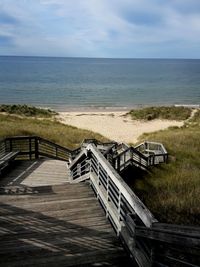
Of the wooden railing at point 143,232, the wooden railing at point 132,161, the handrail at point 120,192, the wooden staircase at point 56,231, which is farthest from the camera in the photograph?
the wooden railing at point 132,161

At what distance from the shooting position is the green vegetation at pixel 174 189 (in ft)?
31.3

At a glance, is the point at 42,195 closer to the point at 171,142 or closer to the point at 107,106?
the point at 171,142

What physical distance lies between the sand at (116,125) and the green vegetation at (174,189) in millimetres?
12508

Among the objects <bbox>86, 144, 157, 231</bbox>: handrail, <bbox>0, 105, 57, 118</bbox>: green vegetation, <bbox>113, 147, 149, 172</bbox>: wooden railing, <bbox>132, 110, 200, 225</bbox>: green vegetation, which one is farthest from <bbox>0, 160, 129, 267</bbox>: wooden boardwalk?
<bbox>0, 105, 57, 118</bbox>: green vegetation

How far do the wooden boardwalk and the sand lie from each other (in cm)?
2132

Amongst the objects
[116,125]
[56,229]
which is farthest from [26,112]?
[56,229]

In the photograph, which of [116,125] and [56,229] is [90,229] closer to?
[56,229]

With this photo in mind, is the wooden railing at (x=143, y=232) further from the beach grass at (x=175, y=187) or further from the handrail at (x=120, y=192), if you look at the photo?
the beach grass at (x=175, y=187)

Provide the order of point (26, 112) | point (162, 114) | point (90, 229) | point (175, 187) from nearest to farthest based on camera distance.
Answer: point (90, 229)
point (175, 187)
point (162, 114)
point (26, 112)

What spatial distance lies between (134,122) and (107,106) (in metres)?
19.2

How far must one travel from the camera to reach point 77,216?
21.8 feet

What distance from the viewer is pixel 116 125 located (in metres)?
38.2

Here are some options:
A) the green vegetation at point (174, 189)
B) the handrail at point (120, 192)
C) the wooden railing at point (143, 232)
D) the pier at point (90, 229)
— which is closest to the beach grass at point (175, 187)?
the green vegetation at point (174, 189)

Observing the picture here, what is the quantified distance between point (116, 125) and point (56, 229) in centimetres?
3234
